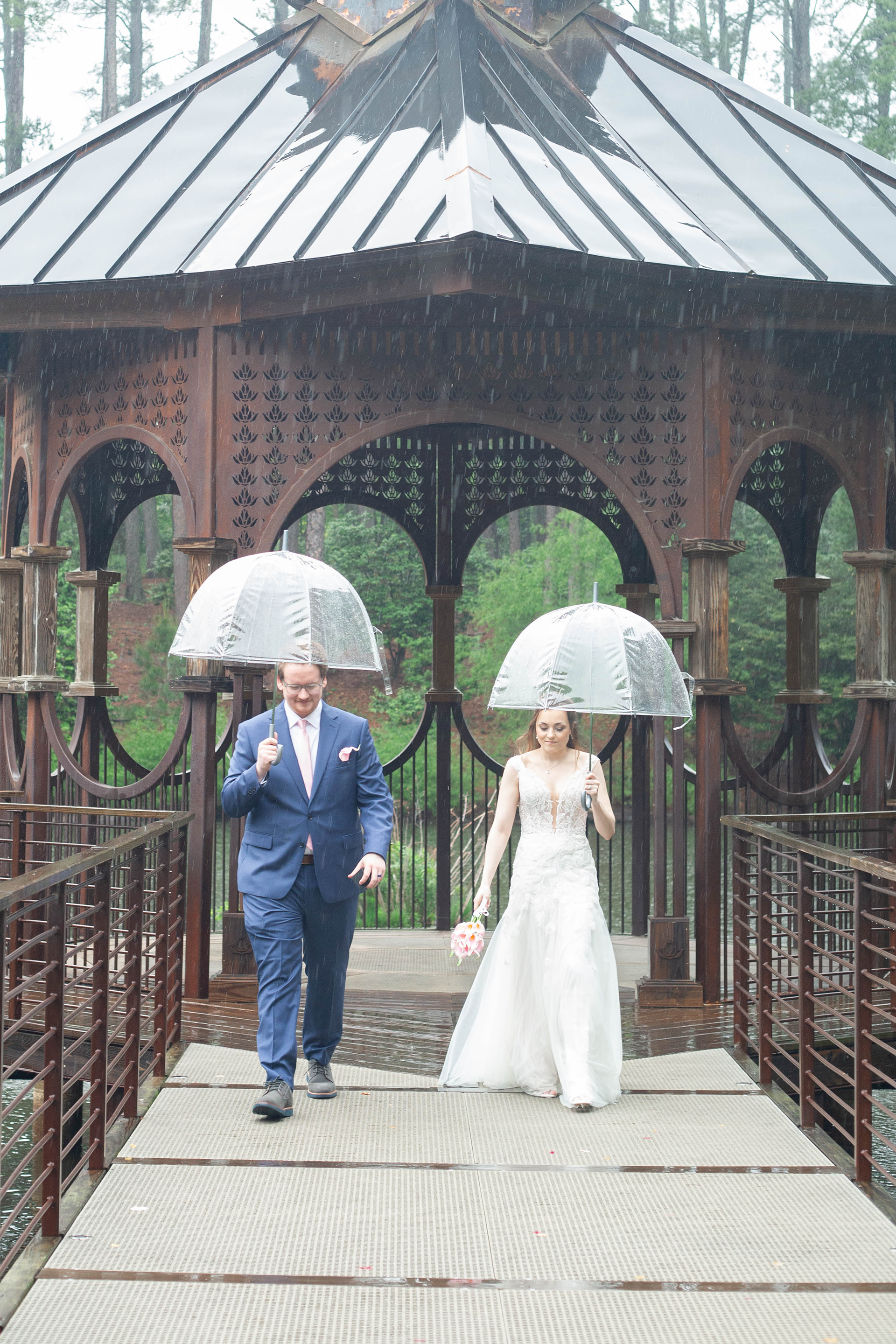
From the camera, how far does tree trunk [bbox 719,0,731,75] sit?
2735 centimetres

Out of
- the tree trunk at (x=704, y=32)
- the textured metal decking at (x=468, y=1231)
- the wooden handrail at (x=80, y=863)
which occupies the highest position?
the tree trunk at (x=704, y=32)

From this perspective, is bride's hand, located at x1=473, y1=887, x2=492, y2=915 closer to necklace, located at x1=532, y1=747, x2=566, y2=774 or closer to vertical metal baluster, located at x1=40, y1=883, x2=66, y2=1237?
necklace, located at x1=532, y1=747, x2=566, y2=774

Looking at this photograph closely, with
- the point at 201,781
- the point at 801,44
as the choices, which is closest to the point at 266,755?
the point at 201,781

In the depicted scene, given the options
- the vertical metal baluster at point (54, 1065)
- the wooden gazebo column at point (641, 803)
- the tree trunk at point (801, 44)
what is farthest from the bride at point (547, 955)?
the tree trunk at point (801, 44)

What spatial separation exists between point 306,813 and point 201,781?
7.72 feet

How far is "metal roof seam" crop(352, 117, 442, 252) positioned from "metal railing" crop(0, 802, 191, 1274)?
121 inches

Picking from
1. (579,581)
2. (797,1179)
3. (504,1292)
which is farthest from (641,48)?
(579,581)

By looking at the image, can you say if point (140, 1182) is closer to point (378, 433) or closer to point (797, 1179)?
point (797, 1179)

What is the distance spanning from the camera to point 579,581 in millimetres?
26703

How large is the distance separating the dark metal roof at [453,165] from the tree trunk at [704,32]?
19.9m

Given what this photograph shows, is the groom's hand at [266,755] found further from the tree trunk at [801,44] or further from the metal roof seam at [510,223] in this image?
the tree trunk at [801,44]

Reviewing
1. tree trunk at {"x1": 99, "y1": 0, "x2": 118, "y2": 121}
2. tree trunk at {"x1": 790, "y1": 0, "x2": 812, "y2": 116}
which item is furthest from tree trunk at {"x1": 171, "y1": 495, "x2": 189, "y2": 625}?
tree trunk at {"x1": 790, "y1": 0, "x2": 812, "y2": 116}

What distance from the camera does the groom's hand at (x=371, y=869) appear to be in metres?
4.77

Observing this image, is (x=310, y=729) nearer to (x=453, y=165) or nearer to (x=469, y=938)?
(x=469, y=938)
